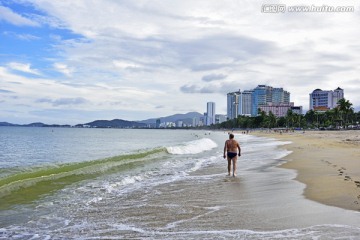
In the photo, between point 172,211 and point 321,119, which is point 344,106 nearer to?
point 321,119

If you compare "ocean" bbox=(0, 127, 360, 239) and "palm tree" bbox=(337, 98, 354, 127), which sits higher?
"palm tree" bbox=(337, 98, 354, 127)

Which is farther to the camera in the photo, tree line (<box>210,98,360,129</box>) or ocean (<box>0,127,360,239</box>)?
tree line (<box>210,98,360,129</box>)

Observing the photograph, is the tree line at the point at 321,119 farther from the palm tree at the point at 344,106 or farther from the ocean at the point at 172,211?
the ocean at the point at 172,211

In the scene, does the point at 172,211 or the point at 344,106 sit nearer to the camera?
the point at 172,211

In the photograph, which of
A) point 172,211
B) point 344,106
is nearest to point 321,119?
point 344,106

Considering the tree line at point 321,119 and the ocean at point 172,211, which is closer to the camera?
the ocean at point 172,211

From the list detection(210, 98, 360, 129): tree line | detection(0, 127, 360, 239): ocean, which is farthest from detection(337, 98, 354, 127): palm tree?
detection(0, 127, 360, 239): ocean

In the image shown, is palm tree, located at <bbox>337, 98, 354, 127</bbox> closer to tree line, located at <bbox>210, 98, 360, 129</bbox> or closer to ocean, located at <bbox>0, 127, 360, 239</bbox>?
tree line, located at <bbox>210, 98, 360, 129</bbox>

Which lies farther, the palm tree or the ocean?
the palm tree

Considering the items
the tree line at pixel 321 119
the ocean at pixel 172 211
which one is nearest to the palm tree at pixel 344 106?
the tree line at pixel 321 119

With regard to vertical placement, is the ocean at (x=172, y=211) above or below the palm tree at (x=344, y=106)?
below

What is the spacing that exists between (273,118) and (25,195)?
180 meters

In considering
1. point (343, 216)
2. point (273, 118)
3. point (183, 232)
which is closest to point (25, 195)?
point (183, 232)

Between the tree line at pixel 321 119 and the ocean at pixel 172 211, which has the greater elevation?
the tree line at pixel 321 119
